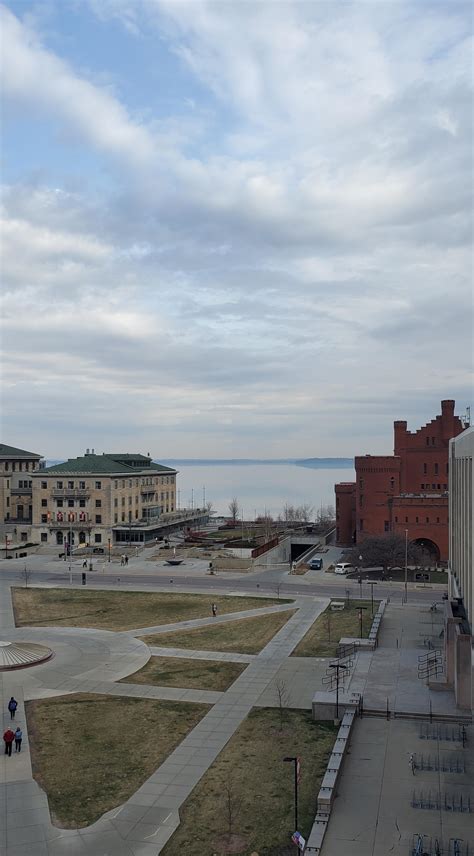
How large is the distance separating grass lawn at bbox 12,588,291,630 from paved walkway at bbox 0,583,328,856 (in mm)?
1586

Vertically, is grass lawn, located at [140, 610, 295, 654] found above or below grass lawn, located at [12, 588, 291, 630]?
below

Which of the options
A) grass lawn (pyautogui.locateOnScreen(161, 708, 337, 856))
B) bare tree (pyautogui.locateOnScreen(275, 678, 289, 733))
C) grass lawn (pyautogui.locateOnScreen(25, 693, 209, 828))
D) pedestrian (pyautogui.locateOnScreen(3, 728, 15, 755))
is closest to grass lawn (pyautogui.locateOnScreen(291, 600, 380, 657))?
bare tree (pyautogui.locateOnScreen(275, 678, 289, 733))

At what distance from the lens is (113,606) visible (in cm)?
5447

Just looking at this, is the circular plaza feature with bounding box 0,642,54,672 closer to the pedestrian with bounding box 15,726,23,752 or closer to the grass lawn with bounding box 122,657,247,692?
the grass lawn with bounding box 122,657,247,692

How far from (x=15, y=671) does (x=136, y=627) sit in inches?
447

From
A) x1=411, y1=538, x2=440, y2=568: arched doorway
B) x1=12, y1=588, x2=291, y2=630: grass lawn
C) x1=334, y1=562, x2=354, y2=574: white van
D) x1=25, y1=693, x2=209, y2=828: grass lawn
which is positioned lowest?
x1=25, y1=693, x2=209, y2=828: grass lawn

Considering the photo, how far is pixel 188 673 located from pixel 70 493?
6274cm

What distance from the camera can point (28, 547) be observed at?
90688 mm

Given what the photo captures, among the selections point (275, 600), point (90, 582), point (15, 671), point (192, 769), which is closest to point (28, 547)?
point (90, 582)

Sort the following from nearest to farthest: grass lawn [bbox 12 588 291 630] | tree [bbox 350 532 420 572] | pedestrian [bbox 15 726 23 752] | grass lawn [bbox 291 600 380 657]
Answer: pedestrian [bbox 15 726 23 752]
grass lawn [bbox 291 600 380 657]
grass lawn [bbox 12 588 291 630]
tree [bbox 350 532 420 572]

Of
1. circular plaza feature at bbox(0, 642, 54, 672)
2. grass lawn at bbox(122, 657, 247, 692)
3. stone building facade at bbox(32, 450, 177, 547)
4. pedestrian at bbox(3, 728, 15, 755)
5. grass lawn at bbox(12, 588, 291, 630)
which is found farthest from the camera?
stone building facade at bbox(32, 450, 177, 547)

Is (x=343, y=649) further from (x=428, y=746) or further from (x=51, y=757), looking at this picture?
(x=51, y=757)

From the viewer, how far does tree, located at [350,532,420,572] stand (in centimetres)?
6919

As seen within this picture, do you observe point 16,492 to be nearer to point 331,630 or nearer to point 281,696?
point 331,630
